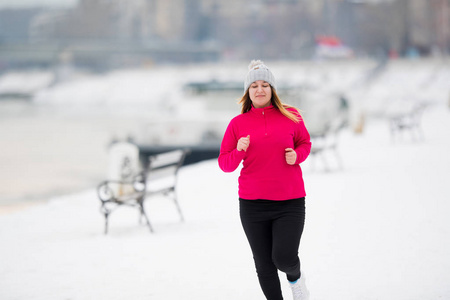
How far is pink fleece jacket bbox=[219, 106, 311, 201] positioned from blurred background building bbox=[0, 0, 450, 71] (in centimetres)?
9177

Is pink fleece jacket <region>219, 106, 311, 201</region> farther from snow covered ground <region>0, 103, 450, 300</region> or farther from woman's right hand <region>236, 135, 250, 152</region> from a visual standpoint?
snow covered ground <region>0, 103, 450, 300</region>

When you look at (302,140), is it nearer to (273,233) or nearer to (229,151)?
(229,151)

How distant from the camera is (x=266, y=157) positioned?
3.62 meters

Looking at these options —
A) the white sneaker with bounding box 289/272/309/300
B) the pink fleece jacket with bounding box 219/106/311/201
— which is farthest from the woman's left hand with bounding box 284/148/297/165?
the white sneaker with bounding box 289/272/309/300

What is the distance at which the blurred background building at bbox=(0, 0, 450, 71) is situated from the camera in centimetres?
10462

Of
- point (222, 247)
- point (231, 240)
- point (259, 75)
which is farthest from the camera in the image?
point (231, 240)

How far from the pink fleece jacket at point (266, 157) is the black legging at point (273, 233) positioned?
6cm

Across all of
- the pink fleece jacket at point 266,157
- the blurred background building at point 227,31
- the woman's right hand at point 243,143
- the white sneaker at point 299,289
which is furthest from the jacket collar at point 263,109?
the blurred background building at point 227,31

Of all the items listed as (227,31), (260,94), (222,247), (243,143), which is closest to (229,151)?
(243,143)

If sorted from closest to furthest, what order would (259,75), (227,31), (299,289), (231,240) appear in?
(259,75) < (299,289) < (231,240) < (227,31)

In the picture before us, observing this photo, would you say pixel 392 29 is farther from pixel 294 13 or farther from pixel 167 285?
pixel 167 285

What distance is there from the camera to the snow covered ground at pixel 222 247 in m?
4.86

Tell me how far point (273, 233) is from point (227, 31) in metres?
144

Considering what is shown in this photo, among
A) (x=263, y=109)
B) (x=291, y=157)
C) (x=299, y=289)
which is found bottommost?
(x=299, y=289)
